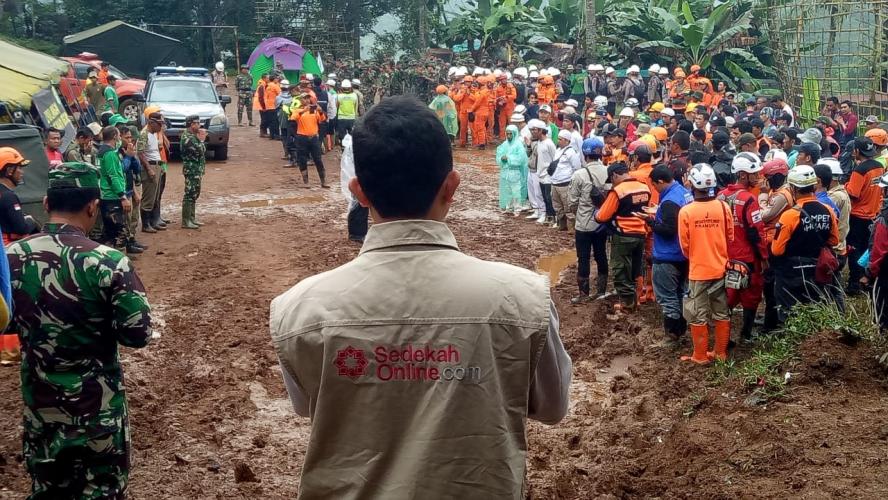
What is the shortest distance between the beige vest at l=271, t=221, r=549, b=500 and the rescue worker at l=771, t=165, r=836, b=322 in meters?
5.87

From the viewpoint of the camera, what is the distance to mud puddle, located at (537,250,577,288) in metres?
11.0

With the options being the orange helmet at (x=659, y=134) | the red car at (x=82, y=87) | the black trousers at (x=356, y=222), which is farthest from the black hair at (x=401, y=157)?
the red car at (x=82, y=87)

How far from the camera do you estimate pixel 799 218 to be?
7.19m

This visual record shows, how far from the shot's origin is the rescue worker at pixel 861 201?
905 cm

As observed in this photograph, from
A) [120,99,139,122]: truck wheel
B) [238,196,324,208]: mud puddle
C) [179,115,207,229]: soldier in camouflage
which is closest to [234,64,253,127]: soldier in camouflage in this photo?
[120,99,139,122]: truck wheel

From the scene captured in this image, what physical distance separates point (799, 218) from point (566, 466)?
3.04 meters

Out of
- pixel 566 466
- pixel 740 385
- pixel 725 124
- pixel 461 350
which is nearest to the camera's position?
pixel 461 350

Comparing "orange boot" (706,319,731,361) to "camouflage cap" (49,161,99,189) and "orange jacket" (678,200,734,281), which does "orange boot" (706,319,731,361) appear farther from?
"camouflage cap" (49,161,99,189)

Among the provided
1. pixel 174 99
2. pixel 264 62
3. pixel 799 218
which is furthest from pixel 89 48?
pixel 799 218

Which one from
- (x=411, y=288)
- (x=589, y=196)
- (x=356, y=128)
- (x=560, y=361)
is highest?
(x=356, y=128)

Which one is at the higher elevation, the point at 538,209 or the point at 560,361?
the point at 560,361

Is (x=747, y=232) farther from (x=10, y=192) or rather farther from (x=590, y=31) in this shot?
(x=590, y=31)

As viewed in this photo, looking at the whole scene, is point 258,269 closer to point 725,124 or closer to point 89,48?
point 725,124

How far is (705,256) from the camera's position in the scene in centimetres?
750
